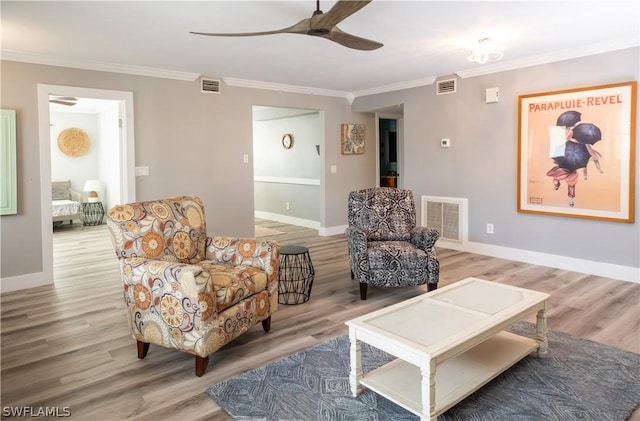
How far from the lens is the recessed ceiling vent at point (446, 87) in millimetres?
5582

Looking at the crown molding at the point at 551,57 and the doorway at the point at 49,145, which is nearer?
the crown molding at the point at 551,57

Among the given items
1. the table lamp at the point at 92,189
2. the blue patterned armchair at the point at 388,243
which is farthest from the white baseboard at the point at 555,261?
the table lamp at the point at 92,189

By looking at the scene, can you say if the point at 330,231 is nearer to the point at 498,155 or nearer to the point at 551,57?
the point at 498,155

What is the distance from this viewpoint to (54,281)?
14.8 ft

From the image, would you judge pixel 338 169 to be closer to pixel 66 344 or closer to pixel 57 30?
pixel 57 30

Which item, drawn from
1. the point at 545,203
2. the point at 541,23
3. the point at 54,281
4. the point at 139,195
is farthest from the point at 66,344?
the point at 545,203

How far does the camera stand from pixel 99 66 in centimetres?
469

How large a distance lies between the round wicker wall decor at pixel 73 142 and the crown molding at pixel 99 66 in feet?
16.3

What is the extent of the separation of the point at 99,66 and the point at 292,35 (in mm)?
2384

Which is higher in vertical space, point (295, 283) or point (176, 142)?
point (176, 142)

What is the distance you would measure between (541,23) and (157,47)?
3451 mm

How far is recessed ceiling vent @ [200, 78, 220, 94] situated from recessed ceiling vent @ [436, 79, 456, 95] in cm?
295

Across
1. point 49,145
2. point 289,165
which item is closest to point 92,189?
point 289,165

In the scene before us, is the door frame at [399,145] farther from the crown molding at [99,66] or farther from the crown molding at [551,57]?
the crown molding at [99,66]
